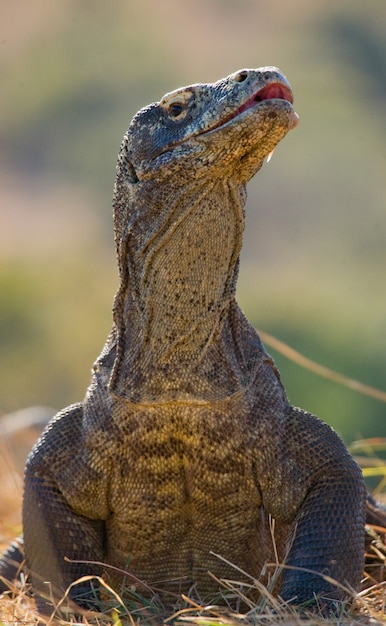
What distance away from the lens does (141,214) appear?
6281 millimetres

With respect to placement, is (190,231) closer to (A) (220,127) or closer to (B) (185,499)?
(A) (220,127)

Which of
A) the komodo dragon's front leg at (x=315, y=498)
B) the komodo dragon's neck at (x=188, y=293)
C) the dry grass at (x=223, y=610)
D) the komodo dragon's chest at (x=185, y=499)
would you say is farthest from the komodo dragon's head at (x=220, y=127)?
the dry grass at (x=223, y=610)

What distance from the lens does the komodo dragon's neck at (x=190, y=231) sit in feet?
19.5

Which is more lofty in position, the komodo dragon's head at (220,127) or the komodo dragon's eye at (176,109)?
the komodo dragon's eye at (176,109)

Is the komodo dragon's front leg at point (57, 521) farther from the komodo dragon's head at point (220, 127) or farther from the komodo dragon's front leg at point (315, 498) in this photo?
the komodo dragon's head at point (220, 127)

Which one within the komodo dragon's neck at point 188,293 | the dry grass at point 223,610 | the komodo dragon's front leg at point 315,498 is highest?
the komodo dragon's neck at point 188,293

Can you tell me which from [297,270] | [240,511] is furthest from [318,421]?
[297,270]

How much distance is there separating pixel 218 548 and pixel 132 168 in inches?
73.5

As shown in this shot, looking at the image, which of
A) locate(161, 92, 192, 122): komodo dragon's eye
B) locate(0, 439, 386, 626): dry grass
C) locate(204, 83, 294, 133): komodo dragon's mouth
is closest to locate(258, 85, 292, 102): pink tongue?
locate(204, 83, 294, 133): komodo dragon's mouth

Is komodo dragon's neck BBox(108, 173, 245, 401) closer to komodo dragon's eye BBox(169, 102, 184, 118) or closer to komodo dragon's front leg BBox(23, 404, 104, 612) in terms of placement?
komodo dragon's eye BBox(169, 102, 184, 118)

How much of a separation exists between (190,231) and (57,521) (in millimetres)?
1558

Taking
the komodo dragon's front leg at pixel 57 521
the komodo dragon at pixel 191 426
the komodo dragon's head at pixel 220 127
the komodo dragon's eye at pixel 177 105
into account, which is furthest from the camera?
the komodo dragon's front leg at pixel 57 521

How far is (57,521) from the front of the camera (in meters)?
6.45

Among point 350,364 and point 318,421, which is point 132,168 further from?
point 350,364
